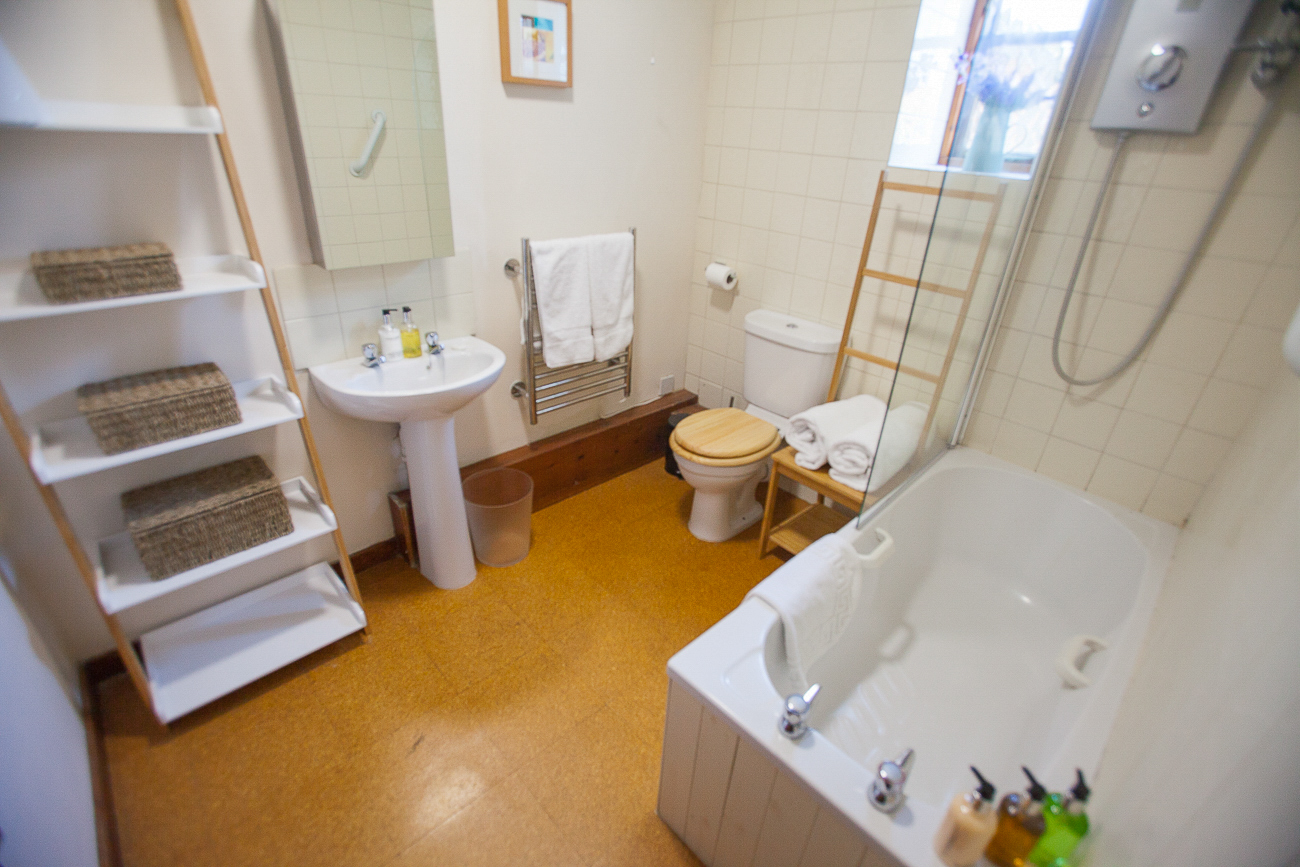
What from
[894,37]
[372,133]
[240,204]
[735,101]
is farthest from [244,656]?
[894,37]

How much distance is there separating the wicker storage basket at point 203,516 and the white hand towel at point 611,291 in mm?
1203

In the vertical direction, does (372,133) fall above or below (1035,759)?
above

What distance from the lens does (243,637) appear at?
1.69 m

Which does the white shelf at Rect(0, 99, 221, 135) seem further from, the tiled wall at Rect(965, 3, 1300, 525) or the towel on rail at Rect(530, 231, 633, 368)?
the tiled wall at Rect(965, 3, 1300, 525)

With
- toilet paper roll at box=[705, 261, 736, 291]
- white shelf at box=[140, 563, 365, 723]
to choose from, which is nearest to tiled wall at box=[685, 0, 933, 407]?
toilet paper roll at box=[705, 261, 736, 291]

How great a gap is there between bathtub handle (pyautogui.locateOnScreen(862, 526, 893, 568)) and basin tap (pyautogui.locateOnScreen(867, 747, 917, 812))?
2.04 feet

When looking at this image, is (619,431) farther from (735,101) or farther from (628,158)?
(735,101)

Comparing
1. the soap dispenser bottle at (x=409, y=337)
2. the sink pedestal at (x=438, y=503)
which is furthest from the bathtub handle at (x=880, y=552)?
the soap dispenser bottle at (x=409, y=337)

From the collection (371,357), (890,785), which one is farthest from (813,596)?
(371,357)

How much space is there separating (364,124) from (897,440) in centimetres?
169

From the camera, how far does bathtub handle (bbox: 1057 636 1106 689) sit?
139 cm

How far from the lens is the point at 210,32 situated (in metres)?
1.31

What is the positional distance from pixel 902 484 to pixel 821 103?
1322 mm

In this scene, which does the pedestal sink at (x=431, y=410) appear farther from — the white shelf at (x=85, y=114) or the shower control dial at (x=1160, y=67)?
the shower control dial at (x=1160, y=67)
